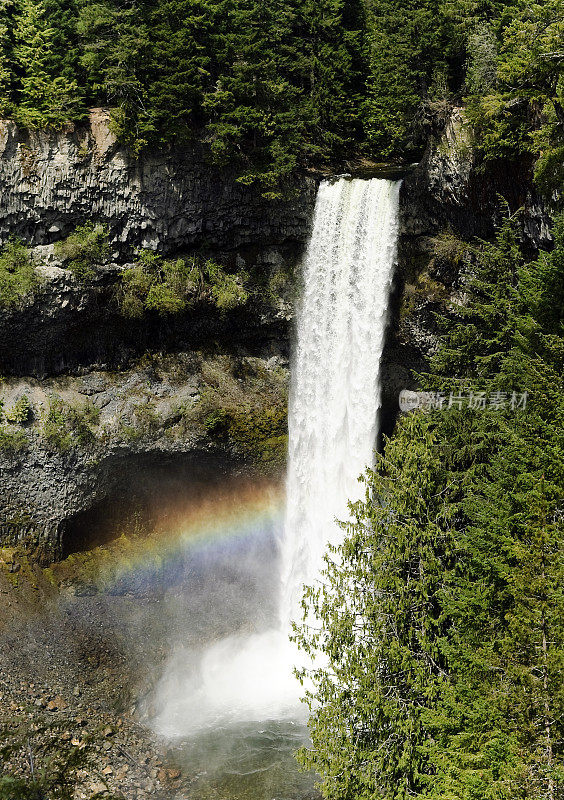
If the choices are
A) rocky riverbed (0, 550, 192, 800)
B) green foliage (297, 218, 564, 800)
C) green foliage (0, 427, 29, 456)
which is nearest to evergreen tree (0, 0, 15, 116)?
green foliage (0, 427, 29, 456)

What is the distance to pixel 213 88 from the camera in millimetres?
28797

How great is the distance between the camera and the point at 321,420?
29.4m

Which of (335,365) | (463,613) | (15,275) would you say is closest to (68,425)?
(15,275)

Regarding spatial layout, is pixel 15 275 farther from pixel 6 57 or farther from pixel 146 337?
pixel 6 57

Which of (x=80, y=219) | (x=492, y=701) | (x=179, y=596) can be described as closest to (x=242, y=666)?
(x=179, y=596)

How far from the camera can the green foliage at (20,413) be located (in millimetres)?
28266

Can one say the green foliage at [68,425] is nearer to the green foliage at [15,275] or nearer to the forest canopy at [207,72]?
the green foliage at [15,275]

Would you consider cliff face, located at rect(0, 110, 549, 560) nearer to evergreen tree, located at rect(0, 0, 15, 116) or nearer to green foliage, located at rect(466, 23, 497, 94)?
evergreen tree, located at rect(0, 0, 15, 116)

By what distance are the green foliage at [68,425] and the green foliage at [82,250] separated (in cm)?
550

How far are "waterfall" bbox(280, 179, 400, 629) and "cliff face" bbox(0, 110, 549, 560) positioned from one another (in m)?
1.01

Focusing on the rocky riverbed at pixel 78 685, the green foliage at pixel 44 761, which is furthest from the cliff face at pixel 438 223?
the green foliage at pixel 44 761

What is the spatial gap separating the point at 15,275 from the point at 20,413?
5.64 metres

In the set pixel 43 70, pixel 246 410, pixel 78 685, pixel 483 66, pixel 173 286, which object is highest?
pixel 483 66

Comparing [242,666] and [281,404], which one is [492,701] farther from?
[281,404]
